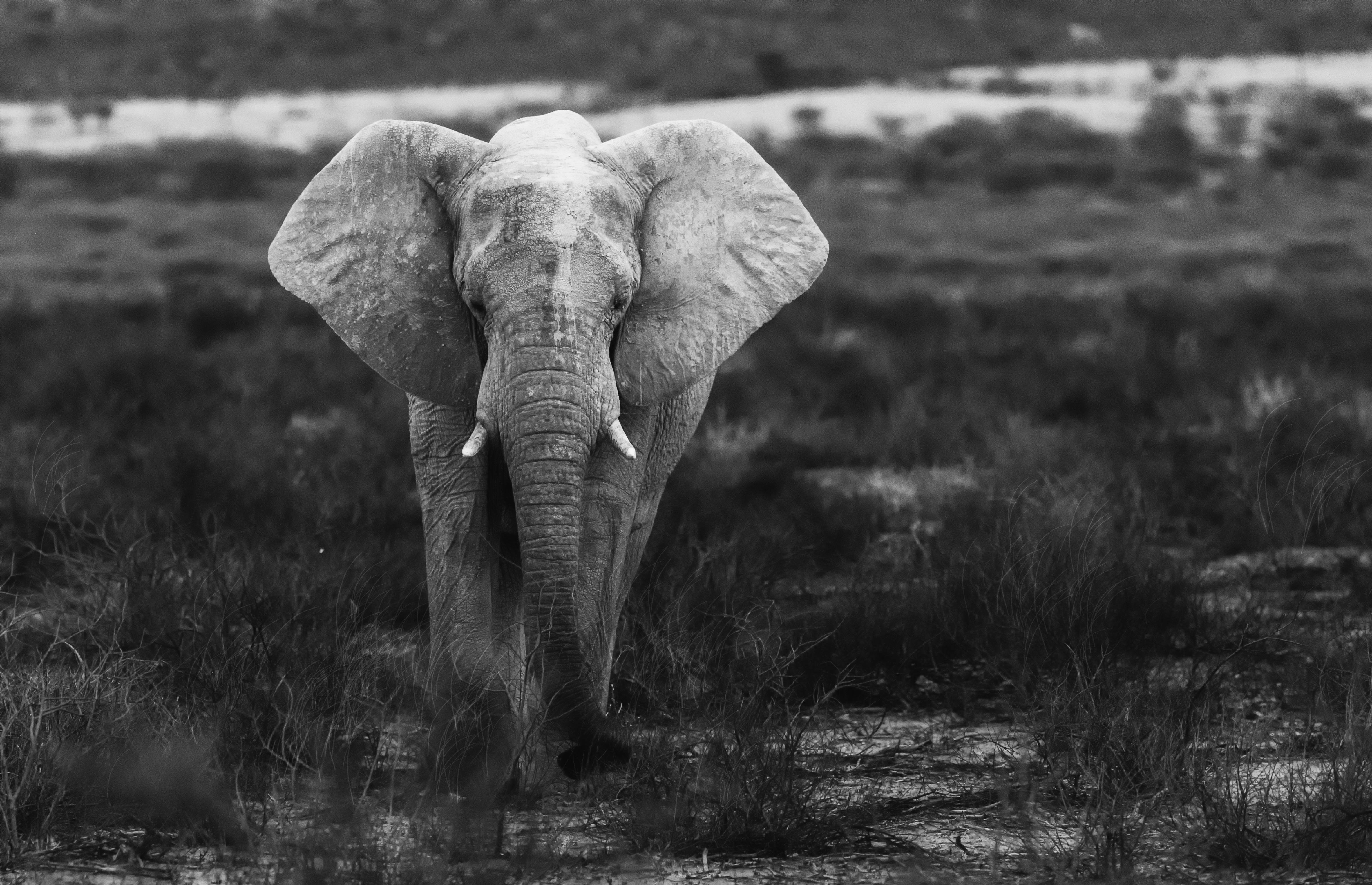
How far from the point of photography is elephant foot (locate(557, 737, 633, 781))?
15.4 ft

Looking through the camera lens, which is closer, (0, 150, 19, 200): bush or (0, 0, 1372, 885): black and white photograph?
(0, 0, 1372, 885): black and white photograph

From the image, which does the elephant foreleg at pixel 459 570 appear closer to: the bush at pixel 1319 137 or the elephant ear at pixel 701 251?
the elephant ear at pixel 701 251

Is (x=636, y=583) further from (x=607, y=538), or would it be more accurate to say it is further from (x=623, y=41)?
(x=623, y=41)

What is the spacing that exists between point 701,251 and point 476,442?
3.52 feet

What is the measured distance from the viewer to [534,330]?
4.37 m

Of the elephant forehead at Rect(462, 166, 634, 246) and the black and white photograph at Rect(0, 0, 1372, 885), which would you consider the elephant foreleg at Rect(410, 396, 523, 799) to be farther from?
the elephant forehead at Rect(462, 166, 634, 246)

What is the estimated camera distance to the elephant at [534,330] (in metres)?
4.43

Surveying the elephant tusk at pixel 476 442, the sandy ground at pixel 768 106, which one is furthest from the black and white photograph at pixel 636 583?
the sandy ground at pixel 768 106

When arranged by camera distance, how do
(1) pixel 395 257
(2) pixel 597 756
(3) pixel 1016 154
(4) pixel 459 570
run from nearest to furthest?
(2) pixel 597 756 < (1) pixel 395 257 < (4) pixel 459 570 < (3) pixel 1016 154

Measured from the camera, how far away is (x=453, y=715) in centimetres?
462

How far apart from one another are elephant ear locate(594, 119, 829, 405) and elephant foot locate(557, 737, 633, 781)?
3.30 ft

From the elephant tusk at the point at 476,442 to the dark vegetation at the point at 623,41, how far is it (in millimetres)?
22108

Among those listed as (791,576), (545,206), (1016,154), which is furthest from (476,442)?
(1016,154)

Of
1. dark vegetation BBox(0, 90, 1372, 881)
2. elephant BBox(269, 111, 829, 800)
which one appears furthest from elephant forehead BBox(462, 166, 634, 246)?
dark vegetation BBox(0, 90, 1372, 881)
